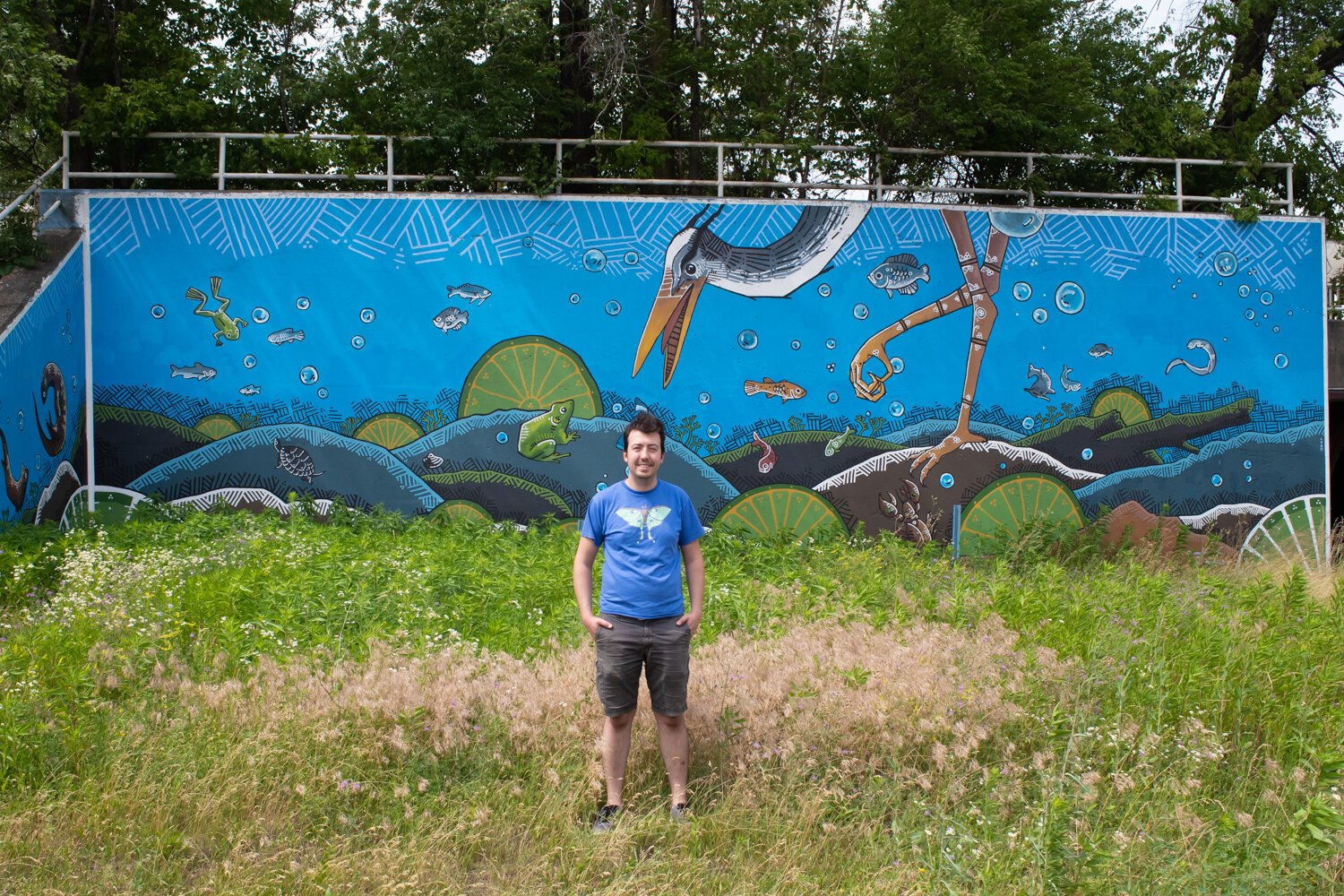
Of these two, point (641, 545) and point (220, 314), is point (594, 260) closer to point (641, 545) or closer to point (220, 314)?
point (220, 314)

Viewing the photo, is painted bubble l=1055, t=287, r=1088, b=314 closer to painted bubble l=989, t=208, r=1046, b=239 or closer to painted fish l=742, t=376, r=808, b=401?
painted bubble l=989, t=208, r=1046, b=239

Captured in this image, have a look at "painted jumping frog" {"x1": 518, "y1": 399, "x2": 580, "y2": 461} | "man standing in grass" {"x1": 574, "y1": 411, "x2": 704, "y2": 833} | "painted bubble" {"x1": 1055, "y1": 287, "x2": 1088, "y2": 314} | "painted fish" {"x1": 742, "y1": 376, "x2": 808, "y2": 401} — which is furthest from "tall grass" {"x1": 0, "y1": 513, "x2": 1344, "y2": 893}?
"painted bubble" {"x1": 1055, "y1": 287, "x2": 1088, "y2": 314}

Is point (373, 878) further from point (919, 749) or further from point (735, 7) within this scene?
point (735, 7)

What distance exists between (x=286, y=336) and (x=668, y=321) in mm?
3885

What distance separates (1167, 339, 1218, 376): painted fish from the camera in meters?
10.8

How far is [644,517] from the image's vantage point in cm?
411

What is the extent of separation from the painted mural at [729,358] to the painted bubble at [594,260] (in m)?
0.03

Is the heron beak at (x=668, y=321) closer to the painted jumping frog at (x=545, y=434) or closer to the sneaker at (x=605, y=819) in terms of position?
the painted jumping frog at (x=545, y=434)

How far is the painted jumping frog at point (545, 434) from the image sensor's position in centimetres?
1016

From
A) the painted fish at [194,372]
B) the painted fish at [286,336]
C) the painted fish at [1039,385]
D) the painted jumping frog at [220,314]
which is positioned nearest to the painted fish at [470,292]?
the painted fish at [286,336]

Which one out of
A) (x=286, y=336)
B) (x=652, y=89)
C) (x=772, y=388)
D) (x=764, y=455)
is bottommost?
(x=764, y=455)

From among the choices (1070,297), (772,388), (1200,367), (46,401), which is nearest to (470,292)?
(772,388)

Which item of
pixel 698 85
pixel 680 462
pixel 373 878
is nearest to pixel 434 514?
pixel 680 462

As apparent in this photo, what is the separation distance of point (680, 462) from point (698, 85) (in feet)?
15.2
